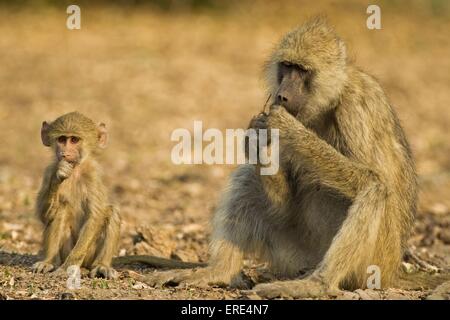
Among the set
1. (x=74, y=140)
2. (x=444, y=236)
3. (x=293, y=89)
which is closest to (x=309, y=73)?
(x=293, y=89)

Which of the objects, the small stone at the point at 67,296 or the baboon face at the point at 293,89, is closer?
the small stone at the point at 67,296

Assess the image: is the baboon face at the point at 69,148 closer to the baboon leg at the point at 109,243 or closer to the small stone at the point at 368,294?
the baboon leg at the point at 109,243

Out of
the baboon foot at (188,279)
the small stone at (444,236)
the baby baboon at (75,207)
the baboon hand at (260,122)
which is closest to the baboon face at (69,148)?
the baby baboon at (75,207)

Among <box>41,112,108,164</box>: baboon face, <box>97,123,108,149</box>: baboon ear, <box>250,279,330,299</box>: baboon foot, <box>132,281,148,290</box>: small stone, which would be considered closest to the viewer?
<box>250,279,330,299</box>: baboon foot

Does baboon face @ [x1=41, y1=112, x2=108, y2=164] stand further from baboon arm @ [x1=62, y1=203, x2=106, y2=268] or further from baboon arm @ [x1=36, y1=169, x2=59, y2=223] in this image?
baboon arm @ [x1=62, y1=203, x2=106, y2=268]

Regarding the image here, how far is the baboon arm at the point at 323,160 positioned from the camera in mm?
5785

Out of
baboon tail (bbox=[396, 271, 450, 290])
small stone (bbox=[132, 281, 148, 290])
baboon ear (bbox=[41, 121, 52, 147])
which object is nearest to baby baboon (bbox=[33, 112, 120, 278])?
baboon ear (bbox=[41, 121, 52, 147])

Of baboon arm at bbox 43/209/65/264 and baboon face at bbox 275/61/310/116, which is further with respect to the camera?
baboon arm at bbox 43/209/65/264

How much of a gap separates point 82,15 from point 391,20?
8.11 meters

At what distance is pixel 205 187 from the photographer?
37.6ft

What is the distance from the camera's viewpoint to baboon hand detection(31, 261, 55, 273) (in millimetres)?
→ 6355

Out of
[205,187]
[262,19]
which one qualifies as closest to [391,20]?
[262,19]

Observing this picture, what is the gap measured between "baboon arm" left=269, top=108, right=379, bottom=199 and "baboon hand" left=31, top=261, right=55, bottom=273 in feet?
6.72

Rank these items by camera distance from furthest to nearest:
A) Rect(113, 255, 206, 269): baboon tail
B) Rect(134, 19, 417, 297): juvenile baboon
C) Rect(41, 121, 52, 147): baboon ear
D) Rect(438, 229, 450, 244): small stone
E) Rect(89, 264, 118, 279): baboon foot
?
Rect(438, 229, 450, 244): small stone, Rect(113, 255, 206, 269): baboon tail, Rect(41, 121, 52, 147): baboon ear, Rect(89, 264, 118, 279): baboon foot, Rect(134, 19, 417, 297): juvenile baboon
